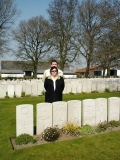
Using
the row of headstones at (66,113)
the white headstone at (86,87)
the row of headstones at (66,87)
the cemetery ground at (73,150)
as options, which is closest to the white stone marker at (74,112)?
the row of headstones at (66,113)

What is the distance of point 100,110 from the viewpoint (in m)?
6.64

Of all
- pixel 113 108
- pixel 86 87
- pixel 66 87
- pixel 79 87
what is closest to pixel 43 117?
pixel 113 108

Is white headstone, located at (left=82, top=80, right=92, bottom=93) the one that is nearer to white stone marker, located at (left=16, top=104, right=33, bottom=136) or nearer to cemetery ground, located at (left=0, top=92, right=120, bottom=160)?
cemetery ground, located at (left=0, top=92, right=120, bottom=160)

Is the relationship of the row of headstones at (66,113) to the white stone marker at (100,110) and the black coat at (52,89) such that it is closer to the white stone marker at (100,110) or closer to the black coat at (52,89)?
the white stone marker at (100,110)

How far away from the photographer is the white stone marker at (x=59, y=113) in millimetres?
5810

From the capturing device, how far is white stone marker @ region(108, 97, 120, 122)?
6802 mm

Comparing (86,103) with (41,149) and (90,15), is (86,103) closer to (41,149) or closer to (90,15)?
(41,149)

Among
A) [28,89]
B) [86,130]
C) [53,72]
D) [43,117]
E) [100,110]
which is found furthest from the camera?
Answer: [28,89]

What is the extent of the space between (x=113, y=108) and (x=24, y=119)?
10.6 ft

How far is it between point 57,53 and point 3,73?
2708 cm

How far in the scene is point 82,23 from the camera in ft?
98.4

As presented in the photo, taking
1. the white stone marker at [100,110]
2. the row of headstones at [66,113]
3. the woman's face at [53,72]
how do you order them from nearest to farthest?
1. the row of headstones at [66,113]
2. the woman's face at [53,72]
3. the white stone marker at [100,110]

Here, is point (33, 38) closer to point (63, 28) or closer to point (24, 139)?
point (63, 28)

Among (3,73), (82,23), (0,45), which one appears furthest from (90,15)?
(3,73)
